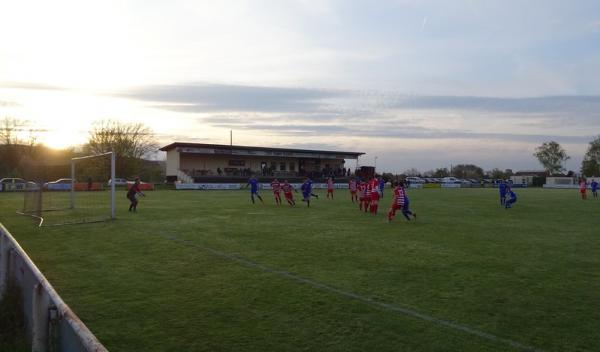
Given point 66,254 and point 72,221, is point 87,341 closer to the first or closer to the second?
point 66,254

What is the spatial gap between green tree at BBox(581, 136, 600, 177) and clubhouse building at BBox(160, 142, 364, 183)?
58829 mm

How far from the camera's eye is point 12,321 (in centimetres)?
606

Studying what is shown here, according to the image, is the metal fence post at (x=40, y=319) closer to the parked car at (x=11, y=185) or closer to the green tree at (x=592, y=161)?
the parked car at (x=11, y=185)

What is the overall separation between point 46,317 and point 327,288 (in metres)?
4.40

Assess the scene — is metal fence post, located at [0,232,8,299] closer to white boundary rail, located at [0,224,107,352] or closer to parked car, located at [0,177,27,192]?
white boundary rail, located at [0,224,107,352]

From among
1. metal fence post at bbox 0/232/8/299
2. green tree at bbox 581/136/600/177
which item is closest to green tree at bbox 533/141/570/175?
green tree at bbox 581/136/600/177

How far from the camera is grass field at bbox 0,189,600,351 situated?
17.7 feet

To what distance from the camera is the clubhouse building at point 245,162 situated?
212 feet

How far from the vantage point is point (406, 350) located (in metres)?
5.01

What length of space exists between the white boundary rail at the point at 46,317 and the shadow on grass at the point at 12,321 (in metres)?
0.15

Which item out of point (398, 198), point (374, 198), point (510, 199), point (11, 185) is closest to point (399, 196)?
point (398, 198)

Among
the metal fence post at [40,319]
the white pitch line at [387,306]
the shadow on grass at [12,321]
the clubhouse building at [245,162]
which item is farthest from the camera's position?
the clubhouse building at [245,162]

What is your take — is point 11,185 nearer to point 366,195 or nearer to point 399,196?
point 366,195

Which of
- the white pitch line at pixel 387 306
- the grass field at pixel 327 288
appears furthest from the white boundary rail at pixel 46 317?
the white pitch line at pixel 387 306
